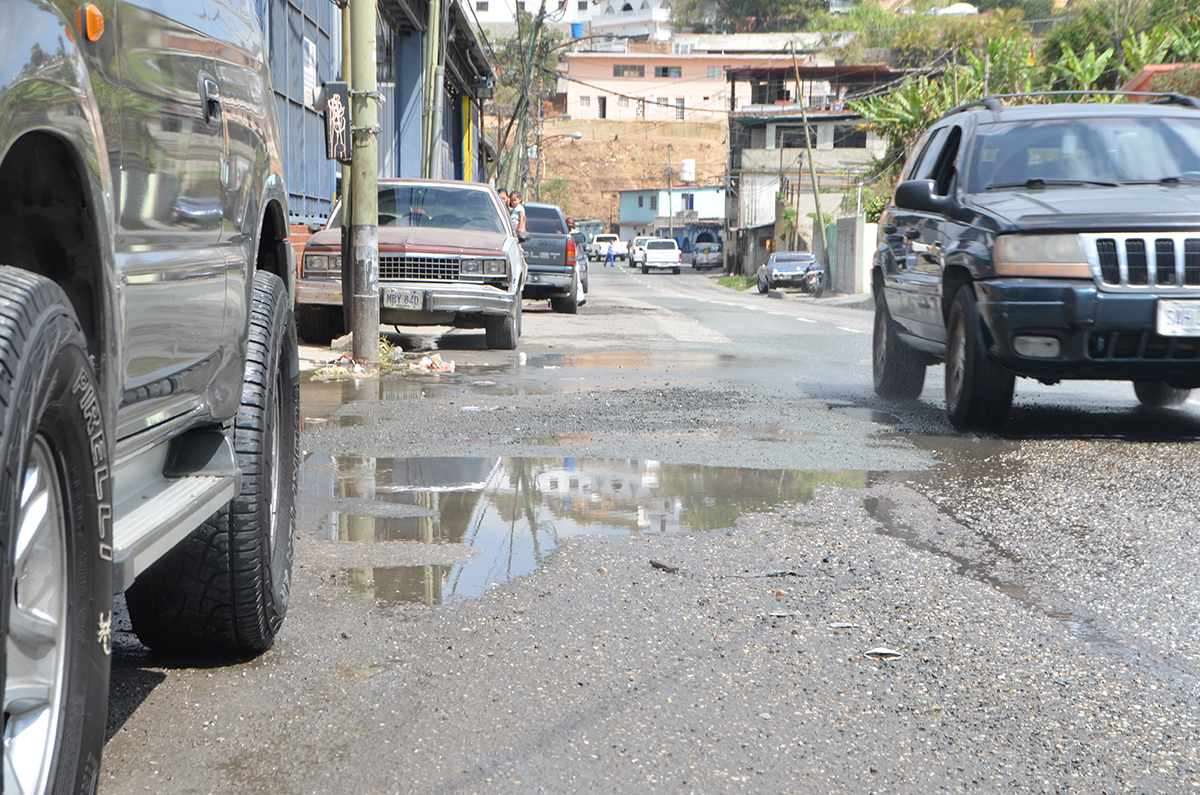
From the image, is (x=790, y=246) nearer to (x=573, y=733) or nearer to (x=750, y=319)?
(x=750, y=319)

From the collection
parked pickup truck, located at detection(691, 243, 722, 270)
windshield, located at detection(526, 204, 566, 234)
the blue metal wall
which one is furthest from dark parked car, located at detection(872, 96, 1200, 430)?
parked pickup truck, located at detection(691, 243, 722, 270)

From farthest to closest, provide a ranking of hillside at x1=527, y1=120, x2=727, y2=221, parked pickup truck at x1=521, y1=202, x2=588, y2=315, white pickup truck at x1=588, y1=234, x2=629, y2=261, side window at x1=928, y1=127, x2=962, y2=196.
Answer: hillside at x1=527, y1=120, x2=727, y2=221, white pickup truck at x1=588, y1=234, x2=629, y2=261, parked pickup truck at x1=521, y1=202, x2=588, y2=315, side window at x1=928, y1=127, x2=962, y2=196

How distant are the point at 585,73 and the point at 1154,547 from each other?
10840 centimetres

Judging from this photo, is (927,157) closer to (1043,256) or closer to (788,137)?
(1043,256)

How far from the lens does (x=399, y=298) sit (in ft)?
41.7

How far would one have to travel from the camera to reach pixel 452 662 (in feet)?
11.4

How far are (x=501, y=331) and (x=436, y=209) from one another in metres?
1.68

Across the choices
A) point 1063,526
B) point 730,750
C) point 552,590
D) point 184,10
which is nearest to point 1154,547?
point 1063,526

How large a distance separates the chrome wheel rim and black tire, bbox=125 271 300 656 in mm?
1175

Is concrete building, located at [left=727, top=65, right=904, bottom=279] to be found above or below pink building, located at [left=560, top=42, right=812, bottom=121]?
below

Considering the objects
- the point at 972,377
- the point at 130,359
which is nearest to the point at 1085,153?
the point at 972,377

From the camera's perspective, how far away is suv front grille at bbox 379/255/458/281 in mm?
13227

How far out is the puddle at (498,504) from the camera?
4473 millimetres

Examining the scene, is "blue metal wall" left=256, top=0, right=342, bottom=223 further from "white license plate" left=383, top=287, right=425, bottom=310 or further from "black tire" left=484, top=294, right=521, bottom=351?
"black tire" left=484, top=294, right=521, bottom=351
